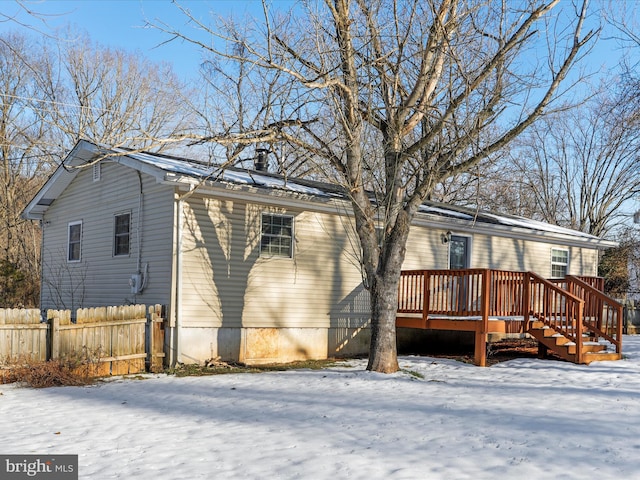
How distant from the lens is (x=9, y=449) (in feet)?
18.6

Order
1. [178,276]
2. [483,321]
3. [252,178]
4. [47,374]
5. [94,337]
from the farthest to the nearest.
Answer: [483,321] → [178,276] → [252,178] → [94,337] → [47,374]

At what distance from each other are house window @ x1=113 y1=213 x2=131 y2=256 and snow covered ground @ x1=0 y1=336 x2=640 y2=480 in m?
3.60

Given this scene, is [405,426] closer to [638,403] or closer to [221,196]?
[638,403]

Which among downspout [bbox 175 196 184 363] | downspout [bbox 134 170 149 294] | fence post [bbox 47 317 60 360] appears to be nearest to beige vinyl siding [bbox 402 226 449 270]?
downspout [bbox 175 196 184 363]

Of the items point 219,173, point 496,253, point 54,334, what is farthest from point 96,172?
point 496,253

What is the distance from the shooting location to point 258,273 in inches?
487

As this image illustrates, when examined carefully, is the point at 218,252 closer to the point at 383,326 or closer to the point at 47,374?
the point at 383,326

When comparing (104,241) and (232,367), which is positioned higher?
(104,241)

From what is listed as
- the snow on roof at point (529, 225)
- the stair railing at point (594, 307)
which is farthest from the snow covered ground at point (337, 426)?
the snow on roof at point (529, 225)

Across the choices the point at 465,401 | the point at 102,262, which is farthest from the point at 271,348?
the point at 465,401

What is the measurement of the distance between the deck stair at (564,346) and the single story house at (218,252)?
2514 millimetres

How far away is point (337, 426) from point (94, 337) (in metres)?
5.33

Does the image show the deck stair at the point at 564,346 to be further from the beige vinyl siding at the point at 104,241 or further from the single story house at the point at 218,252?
the beige vinyl siding at the point at 104,241

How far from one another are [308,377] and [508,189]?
2578 cm
